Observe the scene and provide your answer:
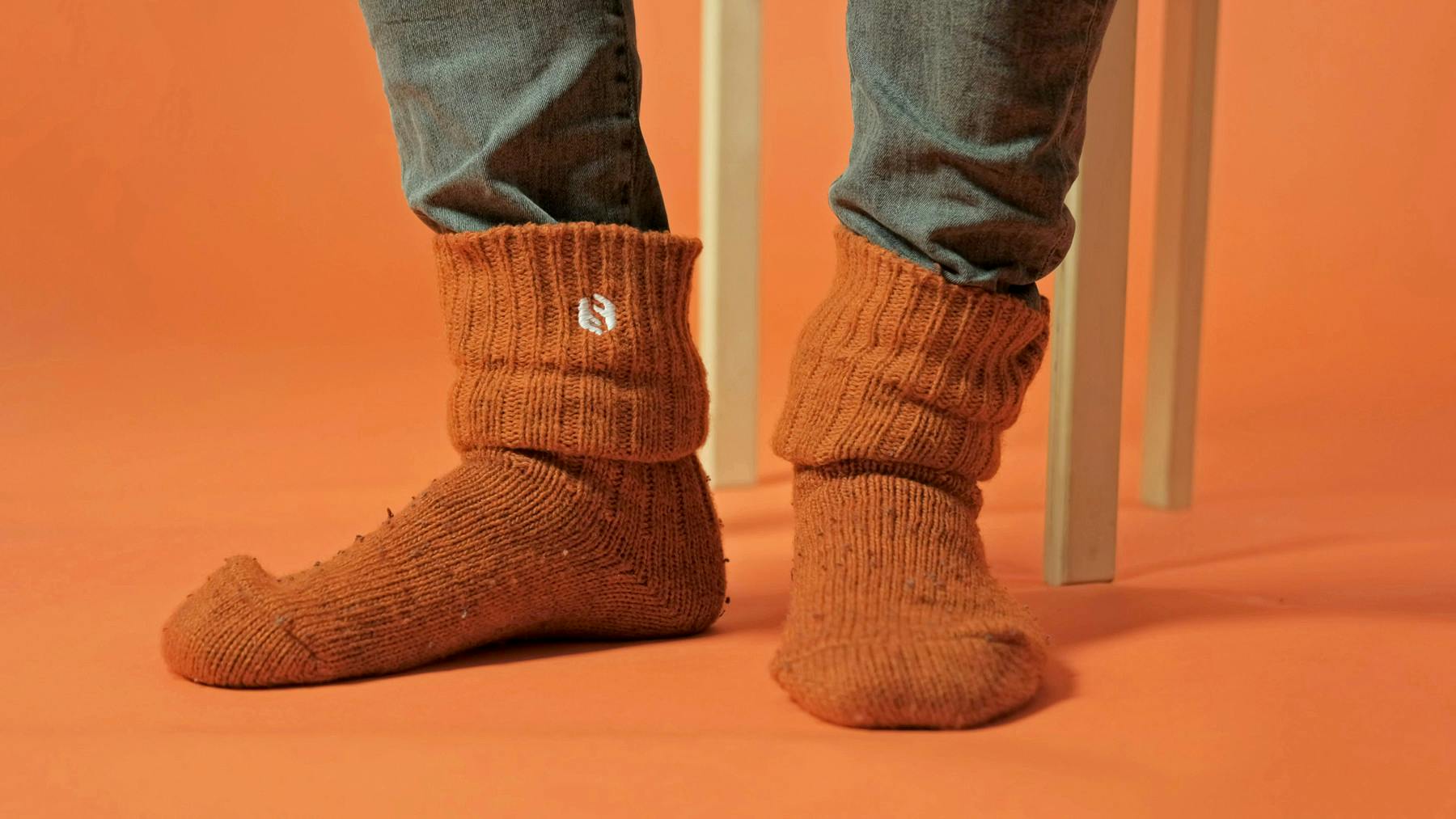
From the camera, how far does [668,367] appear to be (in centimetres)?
80

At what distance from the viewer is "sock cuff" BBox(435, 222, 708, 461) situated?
76 centimetres

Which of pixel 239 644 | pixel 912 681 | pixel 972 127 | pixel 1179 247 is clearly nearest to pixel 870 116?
pixel 972 127

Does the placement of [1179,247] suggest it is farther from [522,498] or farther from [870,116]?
[522,498]

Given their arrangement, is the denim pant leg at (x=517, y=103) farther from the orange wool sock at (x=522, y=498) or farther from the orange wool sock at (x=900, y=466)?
the orange wool sock at (x=900, y=466)

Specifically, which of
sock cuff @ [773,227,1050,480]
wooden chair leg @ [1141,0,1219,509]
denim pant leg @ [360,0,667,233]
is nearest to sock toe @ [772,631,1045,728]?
sock cuff @ [773,227,1050,480]

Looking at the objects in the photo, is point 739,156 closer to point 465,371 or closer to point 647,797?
point 465,371

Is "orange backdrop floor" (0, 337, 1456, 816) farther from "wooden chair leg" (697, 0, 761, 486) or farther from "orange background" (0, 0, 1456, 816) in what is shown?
"wooden chair leg" (697, 0, 761, 486)

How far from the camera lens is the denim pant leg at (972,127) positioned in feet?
2.33

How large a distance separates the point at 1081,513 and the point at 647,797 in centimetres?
52

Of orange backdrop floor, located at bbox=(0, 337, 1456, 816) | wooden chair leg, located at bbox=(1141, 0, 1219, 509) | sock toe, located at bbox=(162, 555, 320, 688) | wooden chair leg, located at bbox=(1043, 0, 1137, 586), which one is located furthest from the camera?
wooden chair leg, located at bbox=(1141, 0, 1219, 509)

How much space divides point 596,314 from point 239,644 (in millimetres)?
231

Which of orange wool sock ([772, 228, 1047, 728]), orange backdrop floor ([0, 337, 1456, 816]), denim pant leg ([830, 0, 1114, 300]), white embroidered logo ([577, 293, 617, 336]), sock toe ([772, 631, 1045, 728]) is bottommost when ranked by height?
orange backdrop floor ([0, 337, 1456, 816])

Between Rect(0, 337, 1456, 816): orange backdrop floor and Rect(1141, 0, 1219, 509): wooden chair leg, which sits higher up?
Rect(1141, 0, 1219, 509): wooden chair leg

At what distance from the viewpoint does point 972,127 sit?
721 millimetres
